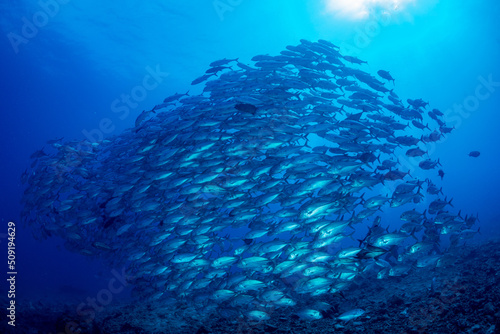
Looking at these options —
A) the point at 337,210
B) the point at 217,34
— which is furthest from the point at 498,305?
the point at 217,34

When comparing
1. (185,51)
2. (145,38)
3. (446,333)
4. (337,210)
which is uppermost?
(185,51)

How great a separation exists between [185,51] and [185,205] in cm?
3249

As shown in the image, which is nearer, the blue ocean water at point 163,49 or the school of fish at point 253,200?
the school of fish at point 253,200

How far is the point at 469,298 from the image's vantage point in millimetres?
4926

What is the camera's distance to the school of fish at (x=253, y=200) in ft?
20.7

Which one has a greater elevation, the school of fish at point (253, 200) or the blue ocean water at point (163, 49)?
the blue ocean water at point (163, 49)

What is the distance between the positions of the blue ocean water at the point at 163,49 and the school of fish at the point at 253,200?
11103mm

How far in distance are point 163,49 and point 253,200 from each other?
33.6 meters

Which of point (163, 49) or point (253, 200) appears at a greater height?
point (163, 49)

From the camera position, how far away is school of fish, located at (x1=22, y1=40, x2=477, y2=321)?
20.7ft

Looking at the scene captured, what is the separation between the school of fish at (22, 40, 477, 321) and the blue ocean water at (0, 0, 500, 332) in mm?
11103

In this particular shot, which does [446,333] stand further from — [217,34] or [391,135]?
[217,34]

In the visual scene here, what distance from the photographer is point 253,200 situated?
291 inches

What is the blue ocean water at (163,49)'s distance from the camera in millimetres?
27562
